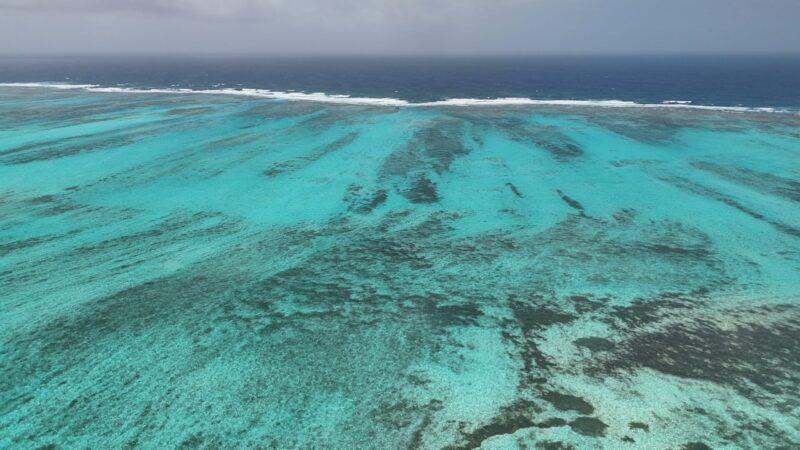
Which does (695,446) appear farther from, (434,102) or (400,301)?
(434,102)

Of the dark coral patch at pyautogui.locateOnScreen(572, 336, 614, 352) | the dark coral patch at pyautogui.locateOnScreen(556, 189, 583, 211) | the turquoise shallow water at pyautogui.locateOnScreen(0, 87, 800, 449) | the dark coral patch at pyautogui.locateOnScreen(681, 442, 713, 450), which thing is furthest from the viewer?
the dark coral patch at pyautogui.locateOnScreen(556, 189, 583, 211)

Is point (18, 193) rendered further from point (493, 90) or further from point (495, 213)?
point (493, 90)

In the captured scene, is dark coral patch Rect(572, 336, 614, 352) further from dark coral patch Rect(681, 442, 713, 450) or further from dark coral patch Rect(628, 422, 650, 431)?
dark coral patch Rect(681, 442, 713, 450)

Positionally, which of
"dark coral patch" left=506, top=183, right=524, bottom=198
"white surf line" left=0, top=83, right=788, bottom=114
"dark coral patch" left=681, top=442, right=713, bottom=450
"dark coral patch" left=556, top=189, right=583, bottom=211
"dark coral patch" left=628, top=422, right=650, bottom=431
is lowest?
"dark coral patch" left=681, top=442, right=713, bottom=450

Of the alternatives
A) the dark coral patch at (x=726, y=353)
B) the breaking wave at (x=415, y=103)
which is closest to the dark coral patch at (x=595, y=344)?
the dark coral patch at (x=726, y=353)

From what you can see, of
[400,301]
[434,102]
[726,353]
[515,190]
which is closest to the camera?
[726,353]

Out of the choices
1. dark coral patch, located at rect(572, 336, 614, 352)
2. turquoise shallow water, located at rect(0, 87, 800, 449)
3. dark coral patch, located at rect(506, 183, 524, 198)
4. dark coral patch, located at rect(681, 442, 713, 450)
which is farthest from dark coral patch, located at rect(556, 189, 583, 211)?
dark coral patch, located at rect(681, 442, 713, 450)

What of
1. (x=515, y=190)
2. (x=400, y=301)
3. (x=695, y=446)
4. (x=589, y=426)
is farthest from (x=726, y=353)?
(x=515, y=190)

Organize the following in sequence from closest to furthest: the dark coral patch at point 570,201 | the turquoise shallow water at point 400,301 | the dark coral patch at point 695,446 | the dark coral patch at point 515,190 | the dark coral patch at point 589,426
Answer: the dark coral patch at point 695,446
the dark coral patch at point 589,426
the turquoise shallow water at point 400,301
the dark coral patch at point 570,201
the dark coral patch at point 515,190

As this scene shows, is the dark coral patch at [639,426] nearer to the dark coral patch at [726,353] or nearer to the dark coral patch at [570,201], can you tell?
the dark coral patch at [726,353]
